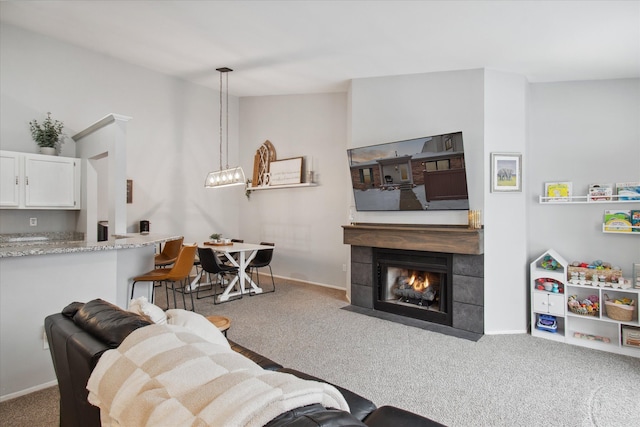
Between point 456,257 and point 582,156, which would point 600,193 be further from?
point 456,257

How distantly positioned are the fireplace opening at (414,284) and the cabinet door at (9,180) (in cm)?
447

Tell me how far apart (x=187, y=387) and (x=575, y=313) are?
158 inches

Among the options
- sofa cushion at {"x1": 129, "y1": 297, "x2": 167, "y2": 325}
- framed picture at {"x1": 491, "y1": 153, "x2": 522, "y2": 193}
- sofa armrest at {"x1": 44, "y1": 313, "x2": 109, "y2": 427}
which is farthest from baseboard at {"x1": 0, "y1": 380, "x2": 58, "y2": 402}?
framed picture at {"x1": 491, "y1": 153, "x2": 522, "y2": 193}

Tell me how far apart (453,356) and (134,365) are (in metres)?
2.88

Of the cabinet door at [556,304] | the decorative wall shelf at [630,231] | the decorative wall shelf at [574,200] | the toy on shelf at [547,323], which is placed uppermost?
the decorative wall shelf at [574,200]

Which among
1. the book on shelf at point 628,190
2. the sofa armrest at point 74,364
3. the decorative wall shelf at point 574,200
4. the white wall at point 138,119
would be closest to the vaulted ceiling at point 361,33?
the white wall at point 138,119

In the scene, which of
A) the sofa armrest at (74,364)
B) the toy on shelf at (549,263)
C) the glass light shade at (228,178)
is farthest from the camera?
the glass light shade at (228,178)

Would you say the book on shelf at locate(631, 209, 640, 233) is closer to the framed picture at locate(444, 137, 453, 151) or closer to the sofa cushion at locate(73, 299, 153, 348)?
→ the framed picture at locate(444, 137, 453, 151)

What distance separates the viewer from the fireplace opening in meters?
4.05

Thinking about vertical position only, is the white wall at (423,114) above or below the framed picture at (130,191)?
above

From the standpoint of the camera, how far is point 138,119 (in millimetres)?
5746

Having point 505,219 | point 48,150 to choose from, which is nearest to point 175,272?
point 48,150

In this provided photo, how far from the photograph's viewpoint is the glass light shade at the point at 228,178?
16.3 ft

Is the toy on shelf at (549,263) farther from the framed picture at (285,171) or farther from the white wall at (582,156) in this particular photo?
the framed picture at (285,171)
